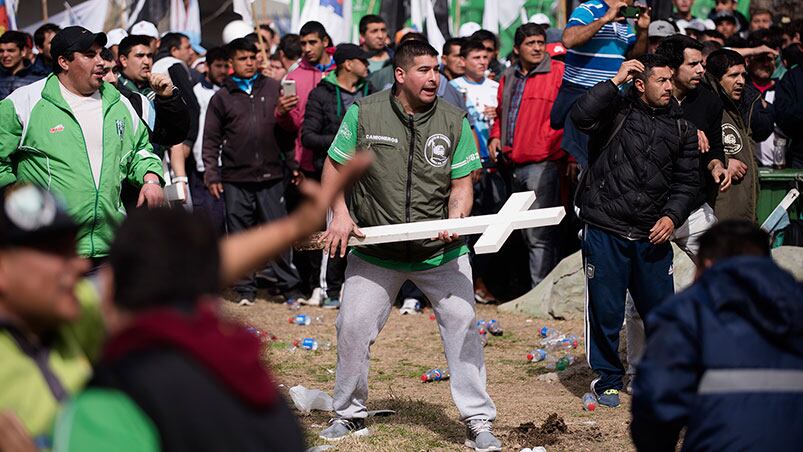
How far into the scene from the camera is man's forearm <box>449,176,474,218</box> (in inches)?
265

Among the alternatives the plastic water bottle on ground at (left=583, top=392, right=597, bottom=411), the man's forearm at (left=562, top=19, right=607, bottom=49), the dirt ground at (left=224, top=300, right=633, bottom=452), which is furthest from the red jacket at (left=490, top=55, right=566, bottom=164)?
the plastic water bottle on ground at (left=583, top=392, right=597, bottom=411)

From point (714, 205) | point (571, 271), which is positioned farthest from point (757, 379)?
point (571, 271)

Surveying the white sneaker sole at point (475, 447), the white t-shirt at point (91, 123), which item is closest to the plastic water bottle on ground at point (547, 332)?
the white sneaker sole at point (475, 447)

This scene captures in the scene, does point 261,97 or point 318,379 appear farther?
point 261,97

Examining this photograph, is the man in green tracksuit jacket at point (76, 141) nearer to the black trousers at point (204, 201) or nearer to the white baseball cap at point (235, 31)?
the black trousers at point (204, 201)

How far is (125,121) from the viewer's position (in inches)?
264

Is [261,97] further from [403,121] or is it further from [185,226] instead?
[185,226]

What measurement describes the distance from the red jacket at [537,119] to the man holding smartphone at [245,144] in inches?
91.0

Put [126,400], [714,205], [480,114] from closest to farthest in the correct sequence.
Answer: [126,400], [714,205], [480,114]

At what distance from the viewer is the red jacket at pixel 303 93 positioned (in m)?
11.4

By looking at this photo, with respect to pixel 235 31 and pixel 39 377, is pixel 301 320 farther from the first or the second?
pixel 39 377

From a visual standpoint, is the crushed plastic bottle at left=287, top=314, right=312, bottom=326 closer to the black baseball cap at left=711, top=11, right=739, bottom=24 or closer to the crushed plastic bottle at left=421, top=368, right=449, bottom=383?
the crushed plastic bottle at left=421, top=368, right=449, bottom=383

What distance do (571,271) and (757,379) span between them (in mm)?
7290

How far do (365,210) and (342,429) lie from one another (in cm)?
134
